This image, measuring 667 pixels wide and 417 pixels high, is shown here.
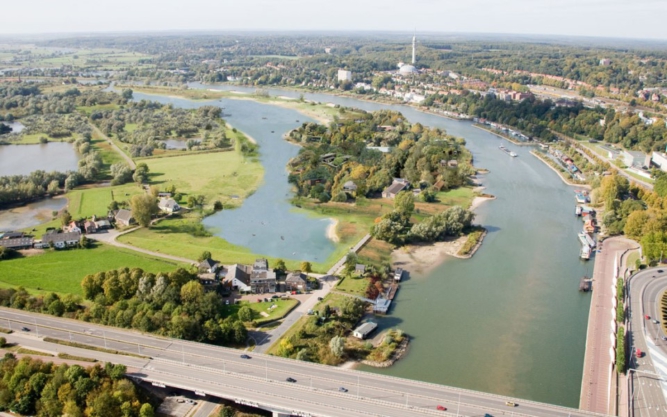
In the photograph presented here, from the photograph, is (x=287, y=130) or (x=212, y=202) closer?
(x=212, y=202)

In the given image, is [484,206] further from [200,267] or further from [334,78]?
[334,78]

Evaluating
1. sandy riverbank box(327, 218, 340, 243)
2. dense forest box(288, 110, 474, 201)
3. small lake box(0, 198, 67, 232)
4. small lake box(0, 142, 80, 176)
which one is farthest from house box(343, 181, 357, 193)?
small lake box(0, 142, 80, 176)

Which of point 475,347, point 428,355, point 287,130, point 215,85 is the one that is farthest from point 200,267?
point 215,85

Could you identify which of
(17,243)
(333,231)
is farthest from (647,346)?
(17,243)

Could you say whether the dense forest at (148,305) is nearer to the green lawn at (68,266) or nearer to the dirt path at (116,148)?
the green lawn at (68,266)

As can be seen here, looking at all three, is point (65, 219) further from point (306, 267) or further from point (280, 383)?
point (280, 383)
